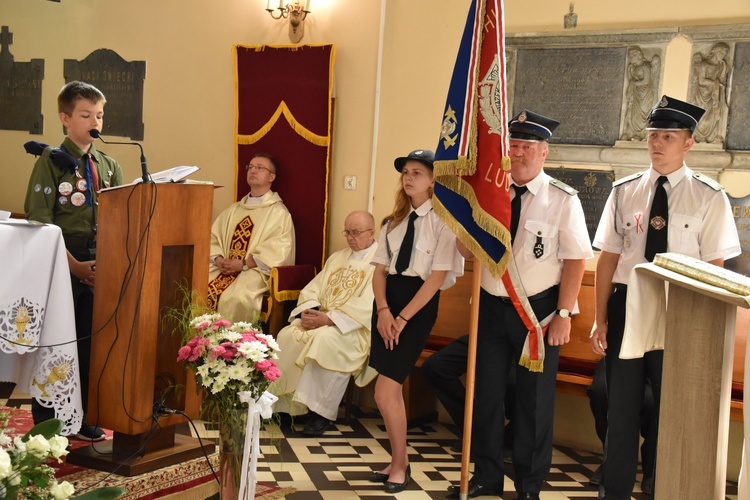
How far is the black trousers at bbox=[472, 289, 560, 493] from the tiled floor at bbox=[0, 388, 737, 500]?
198 mm

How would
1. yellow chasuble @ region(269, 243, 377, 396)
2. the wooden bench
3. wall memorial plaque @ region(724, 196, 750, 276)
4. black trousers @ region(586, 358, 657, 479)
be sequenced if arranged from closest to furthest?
1. black trousers @ region(586, 358, 657, 479)
2. the wooden bench
3. wall memorial plaque @ region(724, 196, 750, 276)
4. yellow chasuble @ region(269, 243, 377, 396)

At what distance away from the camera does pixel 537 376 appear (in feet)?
12.5

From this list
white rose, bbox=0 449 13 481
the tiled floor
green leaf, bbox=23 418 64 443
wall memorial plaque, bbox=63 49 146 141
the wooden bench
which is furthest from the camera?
wall memorial plaque, bbox=63 49 146 141

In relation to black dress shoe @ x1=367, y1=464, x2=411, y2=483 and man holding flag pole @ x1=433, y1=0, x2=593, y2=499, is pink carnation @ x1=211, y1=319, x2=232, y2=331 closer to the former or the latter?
man holding flag pole @ x1=433, y1=0, x2=593, y2=499

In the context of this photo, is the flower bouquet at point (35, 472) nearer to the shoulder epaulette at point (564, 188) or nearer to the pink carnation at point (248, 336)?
the pink carnation at point (248, 336)

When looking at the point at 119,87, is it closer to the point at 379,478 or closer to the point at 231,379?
the point at 379,478

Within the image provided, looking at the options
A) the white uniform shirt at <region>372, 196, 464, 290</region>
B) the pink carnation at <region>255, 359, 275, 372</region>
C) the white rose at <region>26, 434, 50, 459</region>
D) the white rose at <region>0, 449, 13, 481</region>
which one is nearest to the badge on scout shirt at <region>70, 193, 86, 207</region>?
the pink carnation at <region>255, 359, 275, 372</region>

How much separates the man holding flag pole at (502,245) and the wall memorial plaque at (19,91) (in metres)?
4.64

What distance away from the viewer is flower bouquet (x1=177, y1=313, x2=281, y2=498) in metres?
3.05

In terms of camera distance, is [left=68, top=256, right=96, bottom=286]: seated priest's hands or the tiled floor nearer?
[left=68, top=256, right=96, bottom=286]: seated priest's hands

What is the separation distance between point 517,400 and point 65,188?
2.17m

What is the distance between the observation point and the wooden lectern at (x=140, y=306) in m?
3.31

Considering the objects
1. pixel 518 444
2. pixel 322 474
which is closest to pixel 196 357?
pixel 322 474

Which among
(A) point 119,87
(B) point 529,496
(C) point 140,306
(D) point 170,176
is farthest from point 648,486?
(A) point 119,87
